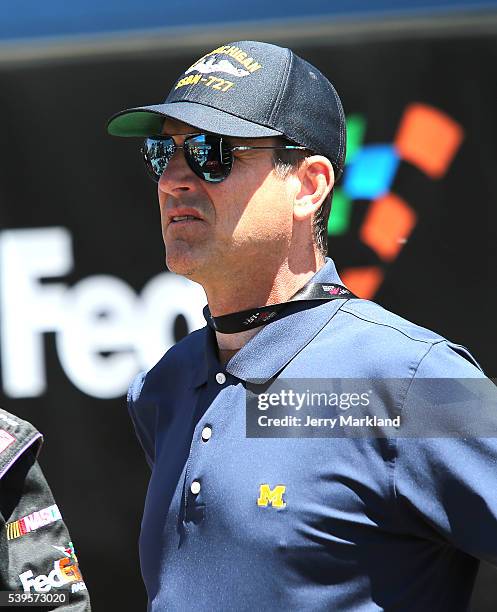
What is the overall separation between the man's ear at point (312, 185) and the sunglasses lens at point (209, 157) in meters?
0.13

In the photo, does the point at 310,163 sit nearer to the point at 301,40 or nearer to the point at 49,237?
the point at 301,40

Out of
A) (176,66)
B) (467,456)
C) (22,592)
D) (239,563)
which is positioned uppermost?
(176,66)

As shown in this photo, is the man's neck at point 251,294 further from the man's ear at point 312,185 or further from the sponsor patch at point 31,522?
the sponsor patch at point 31,522

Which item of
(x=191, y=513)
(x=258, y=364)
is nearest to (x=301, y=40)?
(x=258, y=364)

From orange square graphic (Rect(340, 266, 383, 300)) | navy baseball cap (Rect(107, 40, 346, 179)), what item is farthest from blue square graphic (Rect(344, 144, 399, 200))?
navy baseball cap (Rect(107, 40, 346, 179))

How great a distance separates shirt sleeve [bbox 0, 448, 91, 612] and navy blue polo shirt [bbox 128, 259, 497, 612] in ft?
0.65

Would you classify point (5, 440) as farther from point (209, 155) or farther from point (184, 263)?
point (209, 155)

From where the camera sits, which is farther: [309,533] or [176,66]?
[176,66]

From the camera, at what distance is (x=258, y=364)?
1.64 meters

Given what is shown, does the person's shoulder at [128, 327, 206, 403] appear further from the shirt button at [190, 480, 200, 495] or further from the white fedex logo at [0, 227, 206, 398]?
the white fedex logo at [0, 227, 206, 398]

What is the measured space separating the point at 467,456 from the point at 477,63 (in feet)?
4.96

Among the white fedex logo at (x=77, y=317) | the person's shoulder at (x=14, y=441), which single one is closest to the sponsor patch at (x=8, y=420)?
the person's shoulder at (x=14, y=441)

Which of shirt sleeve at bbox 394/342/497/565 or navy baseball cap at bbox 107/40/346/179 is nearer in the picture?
shirt sleeve at bbox 394/342/497/565

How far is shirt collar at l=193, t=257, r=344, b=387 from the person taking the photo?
5.31ft
